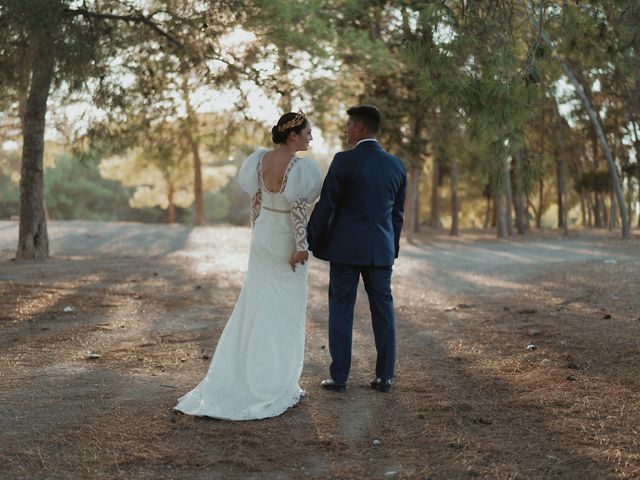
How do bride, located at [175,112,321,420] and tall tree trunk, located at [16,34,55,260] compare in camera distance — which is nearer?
bride, located at [175,112,321,420]

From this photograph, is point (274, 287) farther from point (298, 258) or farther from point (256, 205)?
point (256, 205)

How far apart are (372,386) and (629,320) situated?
4.27 metres

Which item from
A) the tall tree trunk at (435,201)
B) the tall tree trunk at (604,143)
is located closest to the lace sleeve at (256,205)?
the tall tree trunk at (604,143)

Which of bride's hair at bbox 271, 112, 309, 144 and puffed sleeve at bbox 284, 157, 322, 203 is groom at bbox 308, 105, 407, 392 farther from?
bride's hair at bbox 271, 112, 309, 144

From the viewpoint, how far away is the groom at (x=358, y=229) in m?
5.40

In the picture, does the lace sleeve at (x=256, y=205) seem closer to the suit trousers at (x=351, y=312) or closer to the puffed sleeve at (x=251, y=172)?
the puffed sleeve at (x=251, y=172)

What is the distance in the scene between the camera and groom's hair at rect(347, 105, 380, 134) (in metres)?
5.47

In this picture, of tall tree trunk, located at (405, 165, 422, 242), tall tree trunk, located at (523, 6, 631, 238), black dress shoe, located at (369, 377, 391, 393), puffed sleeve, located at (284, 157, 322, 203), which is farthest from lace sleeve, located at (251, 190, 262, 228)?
tall tree trunk, located at (405, 165, 422, 242)

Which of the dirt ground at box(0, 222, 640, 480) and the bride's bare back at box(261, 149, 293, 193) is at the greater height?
the bride's bare back at box(261, 149, 293, 193)

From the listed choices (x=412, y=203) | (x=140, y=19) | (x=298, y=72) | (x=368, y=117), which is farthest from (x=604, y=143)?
(x=368, y=117)

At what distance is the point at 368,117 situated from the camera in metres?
5.46

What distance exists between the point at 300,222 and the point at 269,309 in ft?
2.09

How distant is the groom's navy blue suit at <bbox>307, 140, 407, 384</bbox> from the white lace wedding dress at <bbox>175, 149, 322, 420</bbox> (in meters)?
0.17

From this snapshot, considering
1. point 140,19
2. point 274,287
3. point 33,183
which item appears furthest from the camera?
point 33,183
